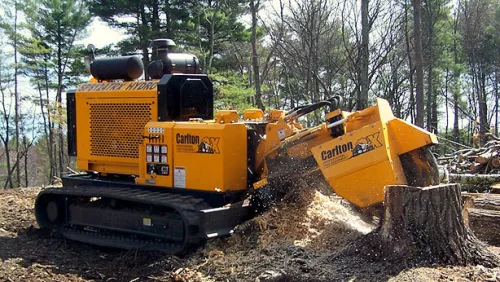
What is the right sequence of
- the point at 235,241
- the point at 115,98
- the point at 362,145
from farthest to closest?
the point at 115,98 → the point at 235,241 → the point at 362,145

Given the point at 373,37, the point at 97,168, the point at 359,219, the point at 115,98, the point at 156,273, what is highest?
the point at 373,37

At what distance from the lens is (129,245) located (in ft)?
23.1

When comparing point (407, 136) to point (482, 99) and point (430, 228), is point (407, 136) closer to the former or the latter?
point (430, 228)

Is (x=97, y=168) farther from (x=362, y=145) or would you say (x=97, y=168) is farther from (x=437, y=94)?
(x=437, y=94)

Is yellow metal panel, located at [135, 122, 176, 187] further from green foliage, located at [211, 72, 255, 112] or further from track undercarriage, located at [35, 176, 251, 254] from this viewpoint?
green foliage, located at [211, 72, 255, 112]

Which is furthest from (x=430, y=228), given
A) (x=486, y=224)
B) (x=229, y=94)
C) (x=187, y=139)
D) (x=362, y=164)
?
(x=229, y=94)

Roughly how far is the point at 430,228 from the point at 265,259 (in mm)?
1772

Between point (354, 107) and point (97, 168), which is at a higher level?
point (354, 107)

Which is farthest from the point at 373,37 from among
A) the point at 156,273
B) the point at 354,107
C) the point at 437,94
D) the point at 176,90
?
the point at 156,273

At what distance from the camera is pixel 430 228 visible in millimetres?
4867

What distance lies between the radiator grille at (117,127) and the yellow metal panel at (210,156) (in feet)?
2.62

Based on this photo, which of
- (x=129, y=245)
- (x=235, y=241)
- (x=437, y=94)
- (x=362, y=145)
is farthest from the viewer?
(x=437, y=94)

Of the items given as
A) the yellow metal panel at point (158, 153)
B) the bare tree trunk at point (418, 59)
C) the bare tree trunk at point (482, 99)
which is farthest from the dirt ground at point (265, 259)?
the bare tree trunk at point (482, 99)

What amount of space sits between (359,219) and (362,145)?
128cm
